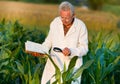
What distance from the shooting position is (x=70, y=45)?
859cm

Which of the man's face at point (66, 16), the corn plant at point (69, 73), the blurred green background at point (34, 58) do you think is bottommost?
the blurred green background at point (34, 58)

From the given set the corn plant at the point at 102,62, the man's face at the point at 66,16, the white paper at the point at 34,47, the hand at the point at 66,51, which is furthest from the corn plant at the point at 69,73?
the corn plant at the point at 102,62

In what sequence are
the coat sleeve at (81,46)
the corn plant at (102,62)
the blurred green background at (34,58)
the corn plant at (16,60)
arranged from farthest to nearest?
the corn plant at (102,62) → the blurred green background at (34,58) → the corn plant at (16,60) → the coat sleeve at (81,46)

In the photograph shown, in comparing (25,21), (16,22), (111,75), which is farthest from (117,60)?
(25,21)

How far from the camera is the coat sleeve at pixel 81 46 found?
27.8 feet

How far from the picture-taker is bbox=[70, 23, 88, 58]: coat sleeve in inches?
333

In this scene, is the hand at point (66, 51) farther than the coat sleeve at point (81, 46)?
No

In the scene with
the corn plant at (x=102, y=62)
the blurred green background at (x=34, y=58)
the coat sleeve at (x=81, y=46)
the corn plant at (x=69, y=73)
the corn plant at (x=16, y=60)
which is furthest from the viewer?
the corn plant at (x=102, y=62)

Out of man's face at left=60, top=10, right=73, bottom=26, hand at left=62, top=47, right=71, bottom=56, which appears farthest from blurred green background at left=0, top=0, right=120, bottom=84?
man's face at left=60, top=10, right=73, bottom=26

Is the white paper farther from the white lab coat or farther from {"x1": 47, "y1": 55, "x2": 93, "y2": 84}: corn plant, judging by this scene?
{"x1": 47, "y1": 55, "x2": 93, "y2": 84}: corn plant

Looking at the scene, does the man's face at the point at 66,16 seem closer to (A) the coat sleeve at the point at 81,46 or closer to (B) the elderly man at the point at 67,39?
(B) the elderly man at the point at 67,39

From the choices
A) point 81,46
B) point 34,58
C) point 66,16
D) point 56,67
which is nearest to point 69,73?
point 56,67

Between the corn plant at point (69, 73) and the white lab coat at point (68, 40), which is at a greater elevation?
the white lab coat at point (68, 40)

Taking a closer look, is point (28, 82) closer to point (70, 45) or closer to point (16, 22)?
point (70, 45)
